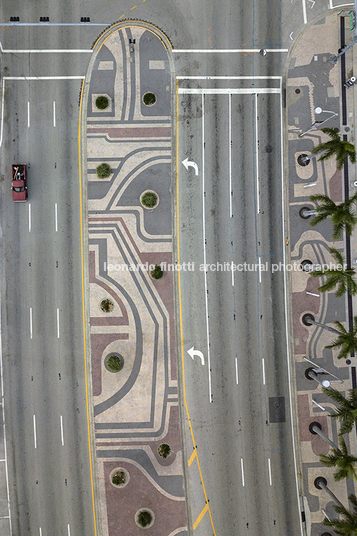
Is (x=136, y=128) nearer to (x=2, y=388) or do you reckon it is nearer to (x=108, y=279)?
(x=108, y=279)

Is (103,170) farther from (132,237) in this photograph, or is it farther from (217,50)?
(217,50)

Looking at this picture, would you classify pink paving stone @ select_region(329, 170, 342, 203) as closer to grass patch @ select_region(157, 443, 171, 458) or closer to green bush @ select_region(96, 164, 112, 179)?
green bush @ select_region(96, 164, 112, 179)

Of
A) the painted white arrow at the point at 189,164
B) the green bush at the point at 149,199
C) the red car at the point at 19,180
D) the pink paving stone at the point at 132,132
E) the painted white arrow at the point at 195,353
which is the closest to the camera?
the red car at the point at 19,180

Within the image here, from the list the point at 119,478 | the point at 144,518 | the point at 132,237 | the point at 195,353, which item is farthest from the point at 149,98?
the point at 144,518

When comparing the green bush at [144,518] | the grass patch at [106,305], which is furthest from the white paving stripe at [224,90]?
the green bush at [144,518]

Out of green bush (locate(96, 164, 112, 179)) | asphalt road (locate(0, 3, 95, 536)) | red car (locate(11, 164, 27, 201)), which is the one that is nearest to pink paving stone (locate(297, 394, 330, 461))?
asphalt road (locate(0, 3, 95, 536))

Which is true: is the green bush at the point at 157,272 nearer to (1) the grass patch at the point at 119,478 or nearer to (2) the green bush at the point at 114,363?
(2) the green bush at the point at 114,363
